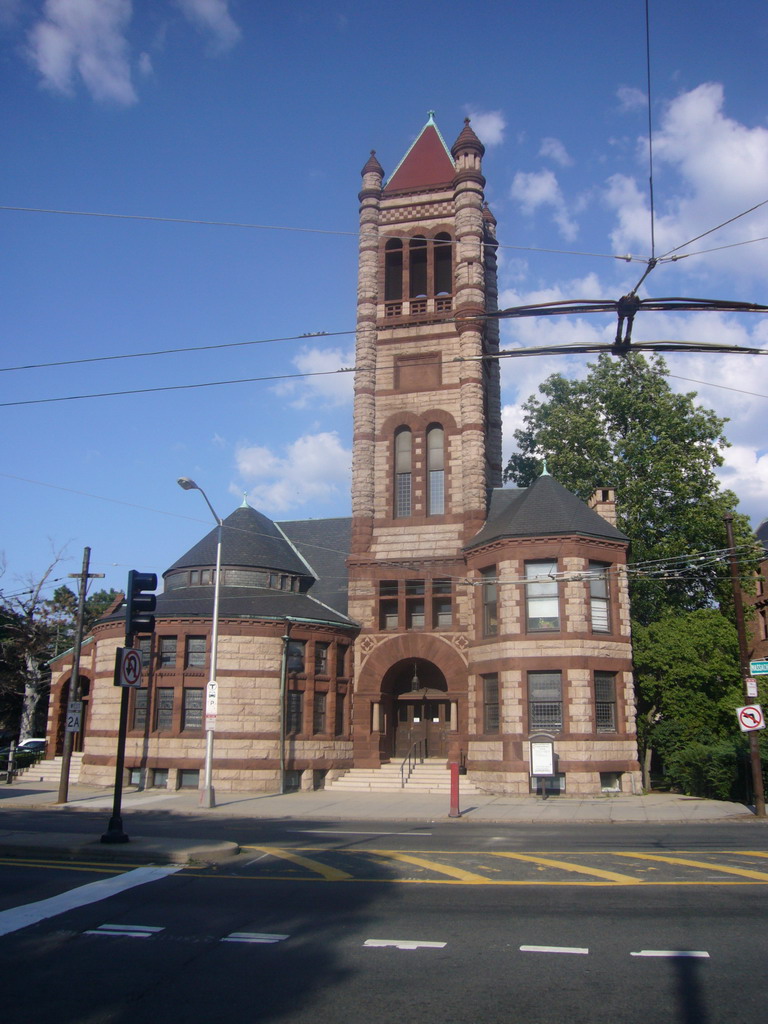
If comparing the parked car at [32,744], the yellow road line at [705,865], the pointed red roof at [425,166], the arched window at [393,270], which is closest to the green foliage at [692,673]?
the yellow road line at [705,865]

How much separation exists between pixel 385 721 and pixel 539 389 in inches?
822

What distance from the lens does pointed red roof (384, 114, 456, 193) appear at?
135 feet

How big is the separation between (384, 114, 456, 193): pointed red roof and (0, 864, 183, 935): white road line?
35.9 m

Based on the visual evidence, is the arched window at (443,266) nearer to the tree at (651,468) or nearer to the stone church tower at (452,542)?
the stone church tower at (452,542)

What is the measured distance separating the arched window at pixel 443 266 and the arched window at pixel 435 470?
23.4ft

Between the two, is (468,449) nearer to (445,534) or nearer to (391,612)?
(445,534)

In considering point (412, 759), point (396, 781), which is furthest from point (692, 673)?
point (396, 781)

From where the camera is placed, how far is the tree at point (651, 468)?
38375 millimetres

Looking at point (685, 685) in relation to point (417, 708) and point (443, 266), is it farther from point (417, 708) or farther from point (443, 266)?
point (443, 266)

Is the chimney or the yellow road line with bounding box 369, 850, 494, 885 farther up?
the chimney

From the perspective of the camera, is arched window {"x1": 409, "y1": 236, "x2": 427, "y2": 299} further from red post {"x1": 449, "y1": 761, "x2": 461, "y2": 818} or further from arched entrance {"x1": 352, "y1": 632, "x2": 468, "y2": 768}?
red post {"x1": 449, "y1": 761, "x2": 461, "y2": 818}

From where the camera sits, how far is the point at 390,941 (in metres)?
8.26

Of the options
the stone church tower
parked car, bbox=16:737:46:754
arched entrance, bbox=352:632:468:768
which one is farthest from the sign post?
parked car, bbox=16:737:46:754

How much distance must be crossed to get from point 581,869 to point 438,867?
2.13 meters
